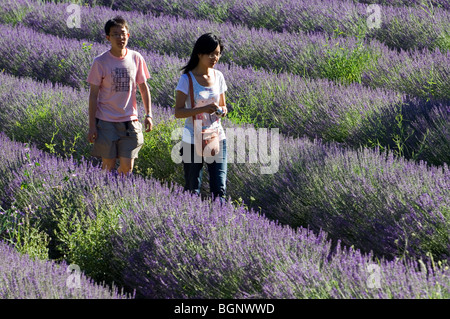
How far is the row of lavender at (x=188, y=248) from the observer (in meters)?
2.98

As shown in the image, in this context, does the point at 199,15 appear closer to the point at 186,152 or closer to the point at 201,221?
the point at 186,152

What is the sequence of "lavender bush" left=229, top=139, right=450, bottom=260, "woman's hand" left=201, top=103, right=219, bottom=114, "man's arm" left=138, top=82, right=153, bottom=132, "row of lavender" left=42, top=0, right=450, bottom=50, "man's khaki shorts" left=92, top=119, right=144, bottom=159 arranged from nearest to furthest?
"lavender bush" left=229, top=139, right=450, bottom=260 → "woman's hand" left=201, top=103, right=219, bottom=114 → "man's khaki shorts" left=92, top=119, right=144, bottom=159 → "man's arm" left=138, top=82, right=153, bottom=132 → "row of lavender" left=42, top=0, right=450, bottom=50

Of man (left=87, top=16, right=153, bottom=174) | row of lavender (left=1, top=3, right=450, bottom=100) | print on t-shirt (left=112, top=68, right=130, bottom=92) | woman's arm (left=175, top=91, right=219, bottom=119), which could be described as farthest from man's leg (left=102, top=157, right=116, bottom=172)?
row of lavender (left=1, top=3, right=450, bottom=100)

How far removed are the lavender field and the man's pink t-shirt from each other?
0.41 meters

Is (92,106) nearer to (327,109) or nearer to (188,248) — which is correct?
(188,248)

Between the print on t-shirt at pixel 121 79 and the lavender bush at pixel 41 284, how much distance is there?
5.58ft

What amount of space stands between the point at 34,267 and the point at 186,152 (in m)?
1.52

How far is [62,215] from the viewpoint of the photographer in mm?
4254

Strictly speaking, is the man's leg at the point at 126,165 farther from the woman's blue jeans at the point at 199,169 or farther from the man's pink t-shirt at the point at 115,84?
the woman's blue jeans at the point at 199,169

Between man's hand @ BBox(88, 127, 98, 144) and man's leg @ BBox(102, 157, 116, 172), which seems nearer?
man's hand @ BBox(88, 127, 98, 144)

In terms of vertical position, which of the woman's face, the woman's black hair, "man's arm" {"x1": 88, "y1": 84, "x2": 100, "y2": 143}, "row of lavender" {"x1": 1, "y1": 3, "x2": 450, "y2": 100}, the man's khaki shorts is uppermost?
"row of lavender" {"x1": 1, "y1": 3, "x2": 450, "y2": 100}

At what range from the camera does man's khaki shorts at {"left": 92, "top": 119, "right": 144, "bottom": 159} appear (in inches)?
194

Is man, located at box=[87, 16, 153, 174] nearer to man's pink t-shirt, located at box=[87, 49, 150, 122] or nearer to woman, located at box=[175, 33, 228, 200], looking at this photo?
man's pink t-shirt, located at box=[87, 49, 150, 122]

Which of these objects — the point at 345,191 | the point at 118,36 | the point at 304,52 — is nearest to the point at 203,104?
the point at 118,36
